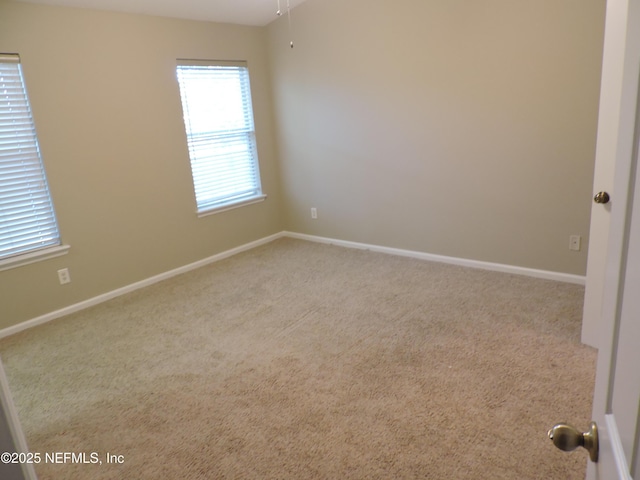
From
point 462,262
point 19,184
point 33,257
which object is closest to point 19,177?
point 19,184

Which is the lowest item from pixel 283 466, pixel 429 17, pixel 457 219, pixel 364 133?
pixel 283 466

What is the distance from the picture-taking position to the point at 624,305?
0.69 m

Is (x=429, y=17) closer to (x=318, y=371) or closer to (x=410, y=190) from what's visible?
(x=410, y=190)

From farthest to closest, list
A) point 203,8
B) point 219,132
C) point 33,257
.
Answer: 1. point 219,132
2. point 203,8
3. point 33,257

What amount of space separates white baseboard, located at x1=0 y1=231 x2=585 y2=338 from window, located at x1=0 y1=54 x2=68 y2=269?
467 mm

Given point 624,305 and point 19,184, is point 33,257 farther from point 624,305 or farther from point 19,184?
point 624,305

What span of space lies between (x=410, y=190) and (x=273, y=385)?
7.90ft

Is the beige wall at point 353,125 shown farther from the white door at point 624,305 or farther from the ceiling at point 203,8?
the white door at point 624,305

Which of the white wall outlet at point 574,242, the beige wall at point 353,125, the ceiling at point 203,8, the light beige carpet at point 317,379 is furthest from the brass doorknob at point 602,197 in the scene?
the ceiling at point 203,8

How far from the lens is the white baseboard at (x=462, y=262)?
144 inches

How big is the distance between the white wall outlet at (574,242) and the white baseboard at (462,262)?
0.70ft

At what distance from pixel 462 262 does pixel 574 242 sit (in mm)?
915

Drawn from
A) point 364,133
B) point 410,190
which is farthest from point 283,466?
point 364,133

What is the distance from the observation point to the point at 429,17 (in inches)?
148
